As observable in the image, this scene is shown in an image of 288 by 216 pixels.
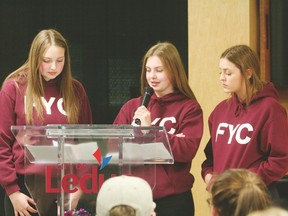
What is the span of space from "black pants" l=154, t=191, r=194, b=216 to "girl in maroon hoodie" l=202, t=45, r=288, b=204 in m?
0.22

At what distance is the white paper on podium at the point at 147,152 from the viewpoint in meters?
3.04

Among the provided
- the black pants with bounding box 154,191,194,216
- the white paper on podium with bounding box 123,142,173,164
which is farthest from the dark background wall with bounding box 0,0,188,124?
the white paper on podium with bounding box 123,142,173,164

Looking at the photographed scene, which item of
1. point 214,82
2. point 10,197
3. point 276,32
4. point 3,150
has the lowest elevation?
point 10,197

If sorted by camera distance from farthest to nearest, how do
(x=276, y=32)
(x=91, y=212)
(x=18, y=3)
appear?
(x=18, y=3), (x=276, y=32), (x=91, y=212)

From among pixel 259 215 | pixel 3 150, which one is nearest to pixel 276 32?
pixel 3 150

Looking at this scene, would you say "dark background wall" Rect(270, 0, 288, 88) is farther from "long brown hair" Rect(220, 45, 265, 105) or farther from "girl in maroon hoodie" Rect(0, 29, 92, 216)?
"girl in maroon hoodie" Rect(0, 29, 92, 216)

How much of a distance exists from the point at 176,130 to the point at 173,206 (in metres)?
0.42

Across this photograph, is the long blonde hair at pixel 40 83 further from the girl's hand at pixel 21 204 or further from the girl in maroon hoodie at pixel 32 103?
the girl's hand at pixel 21 204

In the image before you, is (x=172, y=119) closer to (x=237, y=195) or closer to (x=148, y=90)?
(x=148, y=90)

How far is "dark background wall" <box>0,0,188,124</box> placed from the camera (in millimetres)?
5480

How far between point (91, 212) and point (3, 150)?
36.8 inches

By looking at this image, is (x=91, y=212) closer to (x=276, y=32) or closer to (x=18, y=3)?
(x=276, y=32)

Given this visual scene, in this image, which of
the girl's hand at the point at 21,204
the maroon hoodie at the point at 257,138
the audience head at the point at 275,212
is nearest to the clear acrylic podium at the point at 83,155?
the girl's hand at the point at 21,204

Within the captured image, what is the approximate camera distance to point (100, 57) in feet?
18.2
